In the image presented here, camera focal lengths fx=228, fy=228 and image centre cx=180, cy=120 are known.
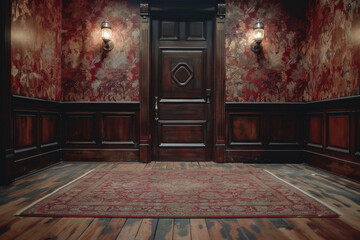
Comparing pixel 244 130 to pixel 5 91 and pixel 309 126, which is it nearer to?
pixel 309 126

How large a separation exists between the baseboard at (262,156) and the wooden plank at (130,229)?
2233mm

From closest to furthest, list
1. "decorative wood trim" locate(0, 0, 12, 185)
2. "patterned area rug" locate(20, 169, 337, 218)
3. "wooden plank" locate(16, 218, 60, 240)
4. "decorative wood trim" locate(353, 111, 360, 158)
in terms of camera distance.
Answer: "wooden plank" locate(16, 218, 60, 240)
"patterned area rug" locate(20, 169, 337, 218)
"decorative wood trim" locate(0, 0, 12, 185)
"decorative wood trim" locate(353, 111, 360, 158)

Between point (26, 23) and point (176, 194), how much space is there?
264cm

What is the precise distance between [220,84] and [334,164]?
1.84m

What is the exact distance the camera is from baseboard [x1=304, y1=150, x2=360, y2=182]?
2522 mm

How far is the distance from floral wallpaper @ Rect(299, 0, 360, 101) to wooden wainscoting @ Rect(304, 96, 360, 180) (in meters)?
0.15

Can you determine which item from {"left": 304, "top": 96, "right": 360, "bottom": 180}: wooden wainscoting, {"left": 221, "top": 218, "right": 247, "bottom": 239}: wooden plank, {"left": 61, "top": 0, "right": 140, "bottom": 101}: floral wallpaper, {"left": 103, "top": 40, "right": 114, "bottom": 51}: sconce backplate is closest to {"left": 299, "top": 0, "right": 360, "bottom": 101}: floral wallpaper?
{"left": 304, "top": 96, "right": 360, "bottom": 180}: wooden wainscoting

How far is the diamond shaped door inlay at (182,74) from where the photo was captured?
364 cm

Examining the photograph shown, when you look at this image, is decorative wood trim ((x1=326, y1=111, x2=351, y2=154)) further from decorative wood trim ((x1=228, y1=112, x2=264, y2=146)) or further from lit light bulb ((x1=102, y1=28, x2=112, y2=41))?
lit light bulb ((x1=102, y1=28, x2=112, y2=41))

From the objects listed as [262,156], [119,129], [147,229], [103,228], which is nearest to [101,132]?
[119,129]

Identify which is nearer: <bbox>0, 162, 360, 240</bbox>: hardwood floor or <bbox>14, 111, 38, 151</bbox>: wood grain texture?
<bbox>0, 162, 360, 240</bbox>: hardwood floor

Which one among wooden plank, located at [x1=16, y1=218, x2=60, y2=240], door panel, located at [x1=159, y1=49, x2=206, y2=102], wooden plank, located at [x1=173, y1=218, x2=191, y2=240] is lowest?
wooden plank, located at [x1=173, y1=218, x2=191, y2=240]

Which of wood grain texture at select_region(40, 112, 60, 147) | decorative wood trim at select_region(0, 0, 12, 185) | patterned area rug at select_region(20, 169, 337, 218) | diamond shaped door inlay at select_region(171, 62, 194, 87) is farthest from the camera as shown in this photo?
diamond shaped door inlay at select_region(171, 62, 194, 87)

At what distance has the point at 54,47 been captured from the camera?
10.9 feet
